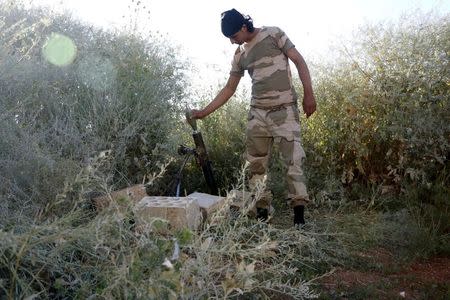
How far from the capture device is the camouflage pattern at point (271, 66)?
430 centimetres

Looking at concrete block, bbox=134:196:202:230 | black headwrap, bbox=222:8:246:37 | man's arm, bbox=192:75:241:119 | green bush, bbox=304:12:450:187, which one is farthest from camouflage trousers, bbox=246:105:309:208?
green bush, bbox=304:12:450:187

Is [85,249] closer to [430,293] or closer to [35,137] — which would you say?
[35,137]

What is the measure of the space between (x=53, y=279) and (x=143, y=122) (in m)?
2.35

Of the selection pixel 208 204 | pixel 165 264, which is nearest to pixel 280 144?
pixel 208 204

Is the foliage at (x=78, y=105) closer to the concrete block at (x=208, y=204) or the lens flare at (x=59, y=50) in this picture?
the lens flare at (x=59, y=50)

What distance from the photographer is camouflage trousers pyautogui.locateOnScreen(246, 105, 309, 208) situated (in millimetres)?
4203

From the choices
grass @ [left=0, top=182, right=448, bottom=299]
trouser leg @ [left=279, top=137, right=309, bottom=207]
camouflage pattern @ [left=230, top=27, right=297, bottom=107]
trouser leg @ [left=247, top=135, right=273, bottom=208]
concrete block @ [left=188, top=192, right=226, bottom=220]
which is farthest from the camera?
trouser leg @ [left=247, top=135, right=273, bottom=208]

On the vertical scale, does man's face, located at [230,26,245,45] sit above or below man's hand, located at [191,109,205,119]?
above

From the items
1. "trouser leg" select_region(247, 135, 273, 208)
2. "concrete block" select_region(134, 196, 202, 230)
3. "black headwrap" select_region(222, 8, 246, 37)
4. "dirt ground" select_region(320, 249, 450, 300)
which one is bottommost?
"dirt ground" select_region(320, 249, 450, 300)

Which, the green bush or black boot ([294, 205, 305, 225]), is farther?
the green bush

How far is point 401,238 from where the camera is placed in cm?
407

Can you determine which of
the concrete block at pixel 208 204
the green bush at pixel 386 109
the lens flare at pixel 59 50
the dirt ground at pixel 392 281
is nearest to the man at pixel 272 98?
the concrete block at pixel 208 204

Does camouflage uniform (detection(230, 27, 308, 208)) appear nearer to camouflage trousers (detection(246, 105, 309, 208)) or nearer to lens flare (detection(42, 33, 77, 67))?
camouflage trousers (detection(246, 105, 309, 208))

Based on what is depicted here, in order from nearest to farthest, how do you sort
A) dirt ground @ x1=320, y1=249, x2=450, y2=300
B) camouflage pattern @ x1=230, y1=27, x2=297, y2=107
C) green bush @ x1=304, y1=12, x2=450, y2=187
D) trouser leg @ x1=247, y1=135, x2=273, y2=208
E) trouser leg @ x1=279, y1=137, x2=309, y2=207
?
dirt ground @ x1=320, y1=249, x2=450, y2=300, trouser leg @ x1=279, y1=137, x2=309, y2=207, camouflage pattern @ x1=230, y1=27, x2=297, y2=107, trouser leg @ x1=247, y1=135, x2=273, y2=208, green bush @ x1=304, y1=12, x2=450, y2=187
